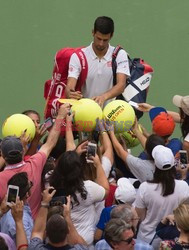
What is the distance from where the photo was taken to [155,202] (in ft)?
17.6

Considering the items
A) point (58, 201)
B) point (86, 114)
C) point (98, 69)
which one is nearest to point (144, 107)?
point (98, 69)

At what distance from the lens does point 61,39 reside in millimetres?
8531

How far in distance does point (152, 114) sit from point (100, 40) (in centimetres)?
75

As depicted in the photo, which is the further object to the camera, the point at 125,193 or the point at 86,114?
the point at 86,114

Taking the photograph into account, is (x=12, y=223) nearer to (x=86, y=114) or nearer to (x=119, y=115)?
(x=86, y=114)

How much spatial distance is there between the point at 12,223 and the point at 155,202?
96 cm

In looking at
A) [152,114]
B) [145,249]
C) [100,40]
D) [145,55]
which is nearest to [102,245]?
[145,249]

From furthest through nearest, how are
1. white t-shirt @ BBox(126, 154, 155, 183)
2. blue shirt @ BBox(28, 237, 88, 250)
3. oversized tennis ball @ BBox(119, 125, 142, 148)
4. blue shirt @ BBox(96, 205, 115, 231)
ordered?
oversized tennis ball @ BBox(119, 125, 142, 148), white t-shirt @ BBox(126, 154, 155, 183), blue shirt @ BBox(96, 205, 115, 231), blue shirt @ BBox(28, 237, 88, 250)

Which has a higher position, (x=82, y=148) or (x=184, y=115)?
(x=184, y=115)

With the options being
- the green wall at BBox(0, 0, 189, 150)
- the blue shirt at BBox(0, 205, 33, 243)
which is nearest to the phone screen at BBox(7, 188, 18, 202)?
the blue shirt at BBox(0, 205, 33, 243)

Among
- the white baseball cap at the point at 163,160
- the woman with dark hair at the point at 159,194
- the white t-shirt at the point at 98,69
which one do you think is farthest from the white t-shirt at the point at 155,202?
the white t-shirt at the point at 98,69

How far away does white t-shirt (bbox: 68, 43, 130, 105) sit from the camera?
6914 millimetres

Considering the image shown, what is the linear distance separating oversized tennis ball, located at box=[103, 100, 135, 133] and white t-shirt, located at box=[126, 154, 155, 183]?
357mm

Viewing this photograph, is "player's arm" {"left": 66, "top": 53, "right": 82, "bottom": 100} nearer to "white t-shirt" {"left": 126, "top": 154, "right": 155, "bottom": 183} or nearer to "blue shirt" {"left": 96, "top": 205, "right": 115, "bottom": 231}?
"white t-shirt" {"left": 126, "top": 154, "right": 155, "bottom": 183}
